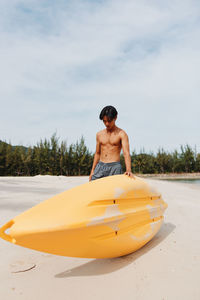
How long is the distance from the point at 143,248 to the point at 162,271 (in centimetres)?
55

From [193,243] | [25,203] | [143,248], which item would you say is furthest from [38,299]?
[25,203]

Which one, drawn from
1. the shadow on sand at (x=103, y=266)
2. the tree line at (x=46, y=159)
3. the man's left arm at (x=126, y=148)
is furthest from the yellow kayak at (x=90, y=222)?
the tree line at (x=46, y=159)

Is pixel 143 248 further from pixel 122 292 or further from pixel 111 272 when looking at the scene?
pixel 122 292

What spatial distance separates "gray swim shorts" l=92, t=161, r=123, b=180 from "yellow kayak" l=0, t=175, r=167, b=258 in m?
0.41

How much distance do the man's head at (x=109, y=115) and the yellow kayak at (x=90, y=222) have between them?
2.41ft

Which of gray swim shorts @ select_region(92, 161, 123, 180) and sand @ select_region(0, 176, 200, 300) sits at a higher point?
gray swim shorts @ select_region(92, 161, 123, 180)

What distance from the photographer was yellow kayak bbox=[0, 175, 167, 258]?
1.66m

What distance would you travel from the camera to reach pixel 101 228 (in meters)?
1.88

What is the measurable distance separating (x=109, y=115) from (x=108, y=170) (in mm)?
691

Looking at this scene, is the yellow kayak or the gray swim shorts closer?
the yellow kayak

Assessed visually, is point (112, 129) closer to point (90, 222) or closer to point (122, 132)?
point (122, 132)

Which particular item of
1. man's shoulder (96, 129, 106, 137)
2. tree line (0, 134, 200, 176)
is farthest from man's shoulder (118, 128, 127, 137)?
tree line (0, 134, 200, 176)

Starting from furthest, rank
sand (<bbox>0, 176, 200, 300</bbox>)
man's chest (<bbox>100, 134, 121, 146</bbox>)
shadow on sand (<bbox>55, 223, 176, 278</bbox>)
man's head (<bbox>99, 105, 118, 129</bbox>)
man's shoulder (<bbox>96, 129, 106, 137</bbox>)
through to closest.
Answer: man's shoulder (<bbox>96, 129, 106, 137</bbox>) → man's chest (<bbox>100, 134, 121, 146</bbox>) → man's head (<bbox>99, 105, 118, 129</bbox>) → shadow on sand (<bbox>55, 223, 176, 278</bbox>) → sand (<bbox>0, 176, 200, 300</bbox>)

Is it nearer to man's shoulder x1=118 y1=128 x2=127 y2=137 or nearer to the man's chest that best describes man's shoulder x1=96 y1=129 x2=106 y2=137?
the man's chest
